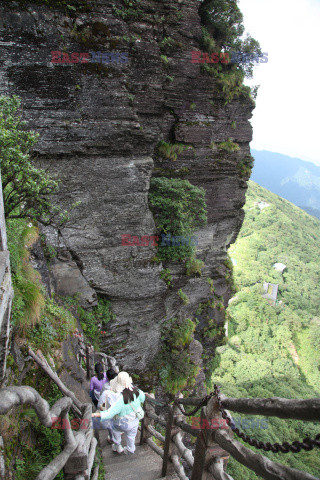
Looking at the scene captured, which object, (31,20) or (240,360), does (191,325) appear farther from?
(240,360)

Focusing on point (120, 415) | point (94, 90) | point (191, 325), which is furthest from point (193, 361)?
point (94, 90)

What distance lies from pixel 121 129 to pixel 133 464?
9.33 metres

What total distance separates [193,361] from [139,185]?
9.40m

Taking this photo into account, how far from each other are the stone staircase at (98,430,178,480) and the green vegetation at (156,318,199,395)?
311 inches

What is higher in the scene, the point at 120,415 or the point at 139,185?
the point at 139,185

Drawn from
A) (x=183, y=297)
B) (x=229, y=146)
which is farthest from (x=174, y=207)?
(x=183, y=297)

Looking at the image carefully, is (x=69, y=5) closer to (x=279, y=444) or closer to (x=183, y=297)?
(x=279, y=444)

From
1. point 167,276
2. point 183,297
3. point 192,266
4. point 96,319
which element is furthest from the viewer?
point 183,297

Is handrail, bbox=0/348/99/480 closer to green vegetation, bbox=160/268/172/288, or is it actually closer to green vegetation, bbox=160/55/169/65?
green vegetation, bbox=160/268/172/288

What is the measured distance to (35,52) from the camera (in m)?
8.48

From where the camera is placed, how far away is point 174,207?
1172 cm

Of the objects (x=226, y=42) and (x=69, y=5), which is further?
Result: (x=226, y=42)

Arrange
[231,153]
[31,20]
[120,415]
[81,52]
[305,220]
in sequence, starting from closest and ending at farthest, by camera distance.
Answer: [120,415] < [31,20] < [81,52] < [231,153] < [305,220]

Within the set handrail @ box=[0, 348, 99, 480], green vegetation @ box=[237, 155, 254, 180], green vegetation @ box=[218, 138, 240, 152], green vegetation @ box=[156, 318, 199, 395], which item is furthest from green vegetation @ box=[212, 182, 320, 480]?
handrail @ box=[0, 348, 99, 480]
